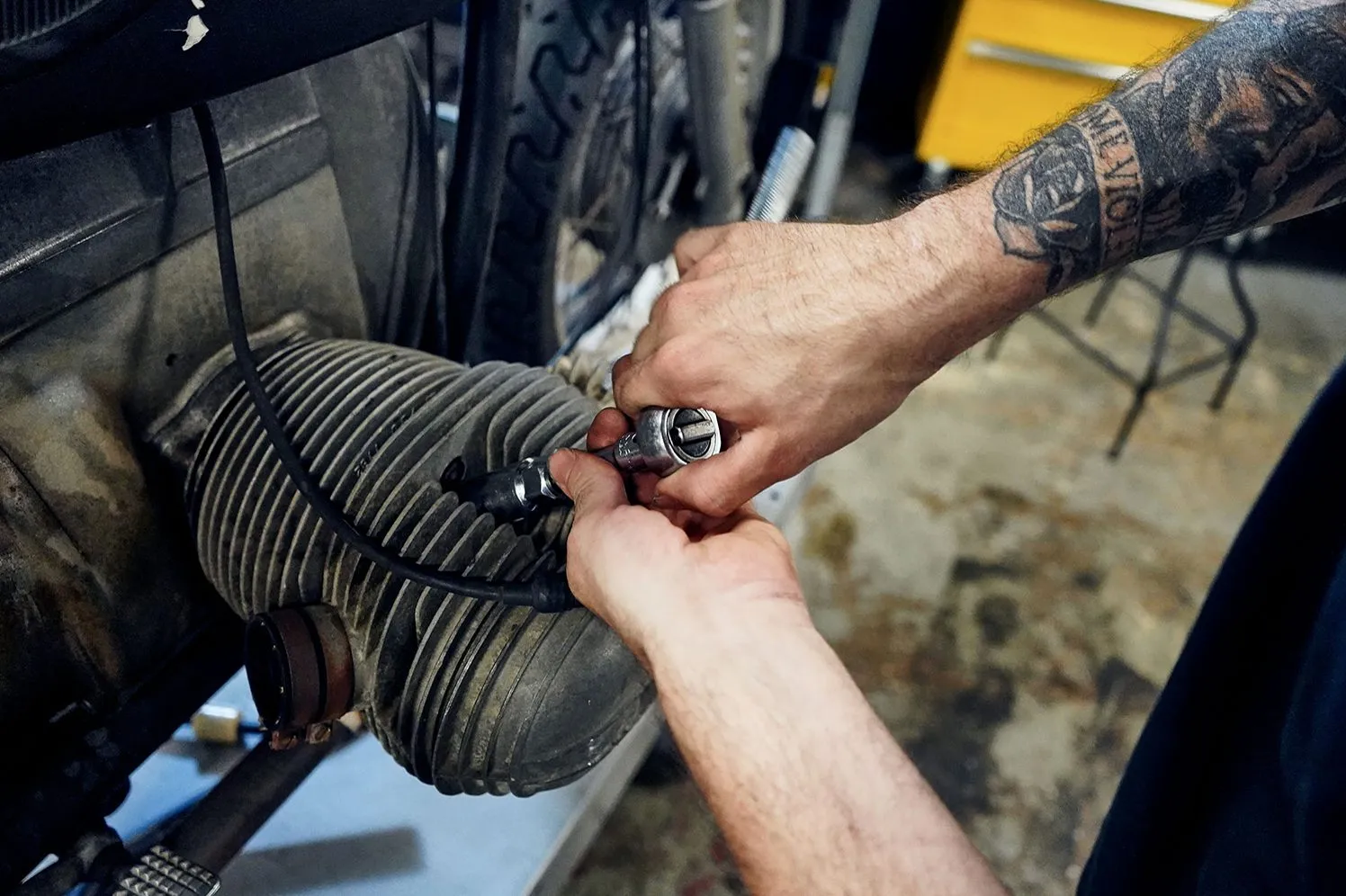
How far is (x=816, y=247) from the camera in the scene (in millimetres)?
516

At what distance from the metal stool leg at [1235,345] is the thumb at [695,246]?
60.1 inches

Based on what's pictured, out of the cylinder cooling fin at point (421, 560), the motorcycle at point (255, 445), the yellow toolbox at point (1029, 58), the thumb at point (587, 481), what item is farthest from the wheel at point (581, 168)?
the yellow toolbox at point (1029, 58)

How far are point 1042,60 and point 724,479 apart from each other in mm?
1766

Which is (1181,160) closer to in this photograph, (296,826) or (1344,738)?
(1344,738)

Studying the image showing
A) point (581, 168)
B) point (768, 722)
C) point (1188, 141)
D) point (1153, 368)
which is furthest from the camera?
point (1153, 368)

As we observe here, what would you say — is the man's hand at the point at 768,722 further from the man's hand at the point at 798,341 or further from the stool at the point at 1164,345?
the stool at the point at 1164,345

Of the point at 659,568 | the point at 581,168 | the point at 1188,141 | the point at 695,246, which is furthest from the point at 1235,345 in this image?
the point at 659,568

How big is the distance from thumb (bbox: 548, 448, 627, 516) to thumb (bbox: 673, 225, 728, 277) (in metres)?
0.13

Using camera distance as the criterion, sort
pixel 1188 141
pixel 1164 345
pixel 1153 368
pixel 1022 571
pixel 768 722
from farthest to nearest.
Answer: pixel 1164 345 < pixel 1153 368 < pixel 1022 571 < pixel 1188 141 < pixel 768 722

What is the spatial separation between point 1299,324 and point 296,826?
2338 millimetres

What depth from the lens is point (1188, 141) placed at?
508mm

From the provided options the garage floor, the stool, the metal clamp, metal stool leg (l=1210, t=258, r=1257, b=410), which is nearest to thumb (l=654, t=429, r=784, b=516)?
the garage floor

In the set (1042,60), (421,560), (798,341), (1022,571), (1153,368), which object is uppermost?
(798,341)

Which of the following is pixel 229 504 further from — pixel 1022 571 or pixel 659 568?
pixel 1022 571
